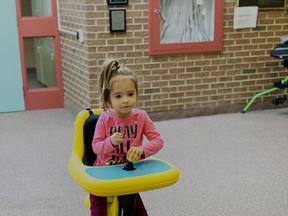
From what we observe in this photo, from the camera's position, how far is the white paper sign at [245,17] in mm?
4210

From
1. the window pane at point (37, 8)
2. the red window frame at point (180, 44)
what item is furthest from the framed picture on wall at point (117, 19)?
the window pane at point (37, 8)

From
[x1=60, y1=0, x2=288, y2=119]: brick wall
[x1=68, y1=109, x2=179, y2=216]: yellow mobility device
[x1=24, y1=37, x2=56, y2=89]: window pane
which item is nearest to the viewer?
[x1=68, y1=109, x2=179, y2=216]: yellow mobility device

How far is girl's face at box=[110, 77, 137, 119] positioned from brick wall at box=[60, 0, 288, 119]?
84.5 inches

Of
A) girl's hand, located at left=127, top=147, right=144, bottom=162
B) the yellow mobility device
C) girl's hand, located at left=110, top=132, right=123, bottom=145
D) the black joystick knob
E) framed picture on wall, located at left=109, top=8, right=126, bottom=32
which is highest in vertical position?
framed picture on wall, located at left=109, top=8, right=126, bottom=32

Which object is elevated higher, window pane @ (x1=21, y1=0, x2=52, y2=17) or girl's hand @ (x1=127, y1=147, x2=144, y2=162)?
window pane @ (x1=21, y1=0, x2=52, y2=17)

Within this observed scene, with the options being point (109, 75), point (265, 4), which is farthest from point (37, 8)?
point (109, 75)

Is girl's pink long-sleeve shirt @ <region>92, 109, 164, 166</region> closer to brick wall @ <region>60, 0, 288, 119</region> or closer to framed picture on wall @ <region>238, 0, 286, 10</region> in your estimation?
brick wall @ <region>60, 0, 288, 119</region>

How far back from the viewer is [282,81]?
4.31 metres

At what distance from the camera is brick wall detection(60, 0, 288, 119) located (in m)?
3.88

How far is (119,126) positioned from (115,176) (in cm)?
25

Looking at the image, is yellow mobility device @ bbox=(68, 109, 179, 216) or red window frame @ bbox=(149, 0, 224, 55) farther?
red window frame @ bbox=(149, 0, 224, 55)

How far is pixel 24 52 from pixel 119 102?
3.18 m

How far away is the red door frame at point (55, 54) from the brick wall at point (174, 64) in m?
0.14

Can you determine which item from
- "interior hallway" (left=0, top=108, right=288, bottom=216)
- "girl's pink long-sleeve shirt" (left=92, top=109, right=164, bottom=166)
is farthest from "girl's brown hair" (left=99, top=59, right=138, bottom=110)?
"interior hallway" (left=0, top=108, right=288, bottom=216)
